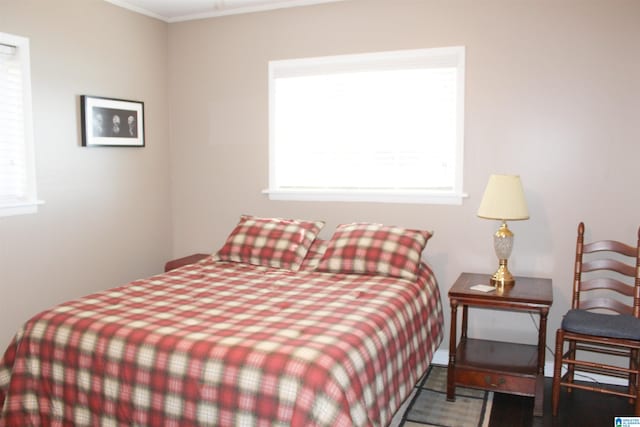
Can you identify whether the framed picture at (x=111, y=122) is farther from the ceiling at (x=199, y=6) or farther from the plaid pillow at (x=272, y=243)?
the plaid pillow at (x=272, y=243)

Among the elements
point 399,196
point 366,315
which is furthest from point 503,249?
point 366,315

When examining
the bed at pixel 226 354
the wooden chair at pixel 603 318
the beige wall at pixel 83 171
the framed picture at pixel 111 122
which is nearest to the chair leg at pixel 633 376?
Answer: the wooden chair at pixel 603 318

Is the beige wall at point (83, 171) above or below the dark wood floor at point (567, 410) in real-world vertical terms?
above

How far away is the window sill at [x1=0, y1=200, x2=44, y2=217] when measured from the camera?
3.27 meters

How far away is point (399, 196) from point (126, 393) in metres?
2.26

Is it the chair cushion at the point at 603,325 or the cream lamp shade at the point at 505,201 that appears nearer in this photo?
the chair cushion at the point at 603,325

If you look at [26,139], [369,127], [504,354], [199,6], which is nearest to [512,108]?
[369,127]

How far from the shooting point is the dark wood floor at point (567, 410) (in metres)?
2.89

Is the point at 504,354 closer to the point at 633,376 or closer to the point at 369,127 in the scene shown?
the point at 633,376

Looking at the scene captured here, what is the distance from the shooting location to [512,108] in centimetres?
353

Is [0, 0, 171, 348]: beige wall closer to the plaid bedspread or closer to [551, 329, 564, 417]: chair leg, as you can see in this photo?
the plaid bedspread

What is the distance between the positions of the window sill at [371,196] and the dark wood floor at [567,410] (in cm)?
127

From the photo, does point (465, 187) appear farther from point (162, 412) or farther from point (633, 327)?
point (162, 412)

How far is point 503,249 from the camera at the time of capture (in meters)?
3.29
